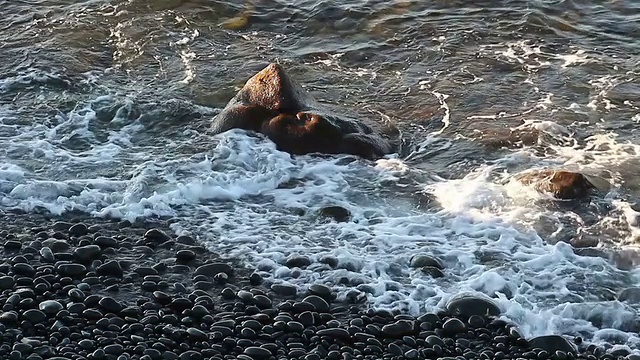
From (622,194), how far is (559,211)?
887 mm

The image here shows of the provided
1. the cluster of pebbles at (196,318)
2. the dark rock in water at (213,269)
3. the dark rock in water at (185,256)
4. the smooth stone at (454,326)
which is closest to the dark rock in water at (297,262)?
the cluster of pebbles at (196,318)

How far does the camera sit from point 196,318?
25.1 ft

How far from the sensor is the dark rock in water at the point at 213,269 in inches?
331

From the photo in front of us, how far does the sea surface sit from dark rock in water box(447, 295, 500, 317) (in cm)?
16

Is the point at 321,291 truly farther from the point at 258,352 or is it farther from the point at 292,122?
the point at 292,122

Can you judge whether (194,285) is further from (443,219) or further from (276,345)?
(443,219)

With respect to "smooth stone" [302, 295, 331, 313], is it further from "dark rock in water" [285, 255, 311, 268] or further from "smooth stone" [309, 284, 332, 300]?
"dark rock in water" [285, 255, 311, 268]

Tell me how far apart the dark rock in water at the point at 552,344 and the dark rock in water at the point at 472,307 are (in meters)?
0.48

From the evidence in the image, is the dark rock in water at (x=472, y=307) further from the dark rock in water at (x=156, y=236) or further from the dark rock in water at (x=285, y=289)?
the dark rock in water at (x=156, y=236)

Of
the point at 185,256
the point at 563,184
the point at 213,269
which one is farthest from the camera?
the point at 563,184

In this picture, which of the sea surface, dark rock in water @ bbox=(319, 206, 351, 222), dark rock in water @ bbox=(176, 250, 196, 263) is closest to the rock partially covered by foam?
the sea surface

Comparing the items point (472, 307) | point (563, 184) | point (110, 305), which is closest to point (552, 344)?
point (472, 307)

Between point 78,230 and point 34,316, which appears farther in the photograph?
point 78,230

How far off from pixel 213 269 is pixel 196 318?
860mm
